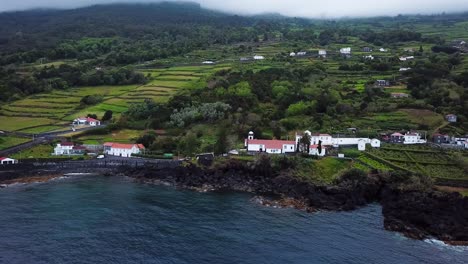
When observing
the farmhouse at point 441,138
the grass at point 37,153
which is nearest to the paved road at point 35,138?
the grass at point 37,153

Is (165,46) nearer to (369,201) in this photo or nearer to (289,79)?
(289,79)

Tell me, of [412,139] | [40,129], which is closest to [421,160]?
[412,139]

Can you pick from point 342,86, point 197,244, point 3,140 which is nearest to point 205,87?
point 342,86

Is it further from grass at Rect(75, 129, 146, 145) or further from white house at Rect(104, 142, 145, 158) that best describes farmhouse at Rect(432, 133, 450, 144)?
grass at Rect(75, 129, 146, 145)

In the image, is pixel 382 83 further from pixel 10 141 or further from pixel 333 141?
pixel 10 141

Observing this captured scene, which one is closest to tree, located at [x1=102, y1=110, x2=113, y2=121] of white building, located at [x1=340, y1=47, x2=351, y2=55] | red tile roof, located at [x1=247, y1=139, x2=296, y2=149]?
red tile roof, located at [x1=247, y1=139, x2=296, y2=149]

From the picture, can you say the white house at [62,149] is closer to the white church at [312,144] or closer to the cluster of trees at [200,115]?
the cluster of trees at [200,115]

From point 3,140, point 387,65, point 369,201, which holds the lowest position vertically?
point 369,201

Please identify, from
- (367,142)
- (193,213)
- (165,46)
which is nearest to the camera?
(193,213)
